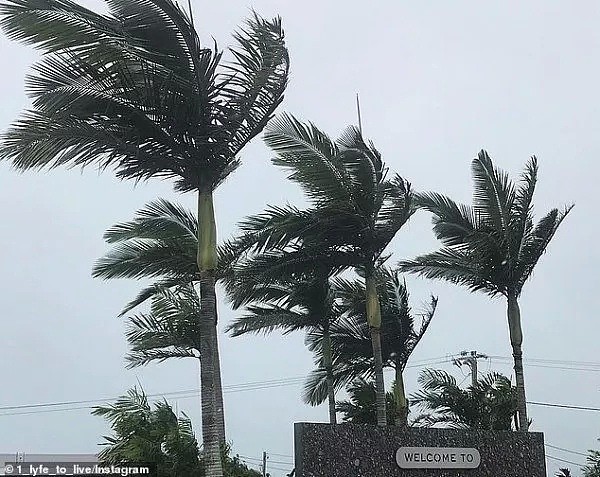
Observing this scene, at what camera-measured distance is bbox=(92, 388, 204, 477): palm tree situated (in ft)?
42.0

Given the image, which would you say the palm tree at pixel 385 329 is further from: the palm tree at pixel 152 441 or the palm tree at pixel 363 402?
the palm tree at pixel 152 441

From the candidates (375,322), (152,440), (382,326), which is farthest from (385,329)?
(152,440)

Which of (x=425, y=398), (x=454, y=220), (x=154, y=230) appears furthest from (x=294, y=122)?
(x=425, y=398)

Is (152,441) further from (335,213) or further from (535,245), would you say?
(535,245)

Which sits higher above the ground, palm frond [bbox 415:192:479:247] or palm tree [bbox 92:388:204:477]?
palm frond [bbox 415:192:479:247]

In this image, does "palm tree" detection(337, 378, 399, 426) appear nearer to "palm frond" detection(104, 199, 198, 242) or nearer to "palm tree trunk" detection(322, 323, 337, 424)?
"palm tree trunk" detection(322, 323, 337, 424)

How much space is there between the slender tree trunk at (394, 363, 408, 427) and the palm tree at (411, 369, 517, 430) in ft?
1.46

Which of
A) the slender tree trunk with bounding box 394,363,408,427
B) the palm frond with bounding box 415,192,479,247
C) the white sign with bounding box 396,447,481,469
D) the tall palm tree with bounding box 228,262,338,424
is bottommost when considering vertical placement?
the white sign with bounding box 396,447,481,469

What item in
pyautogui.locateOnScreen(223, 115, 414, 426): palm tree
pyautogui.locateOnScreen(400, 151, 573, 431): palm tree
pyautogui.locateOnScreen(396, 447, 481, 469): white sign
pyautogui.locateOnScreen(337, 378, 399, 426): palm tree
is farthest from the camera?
pyautogui.locateOnScreen(337, 378, 399, 426): palm tree

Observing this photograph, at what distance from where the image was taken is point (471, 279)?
17375 mm

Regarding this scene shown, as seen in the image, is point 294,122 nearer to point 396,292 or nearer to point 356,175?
point 356,175

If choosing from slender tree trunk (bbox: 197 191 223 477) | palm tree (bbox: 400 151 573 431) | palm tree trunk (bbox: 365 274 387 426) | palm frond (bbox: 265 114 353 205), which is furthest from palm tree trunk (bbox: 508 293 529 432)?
slender tree trunk (bbox: 197 191 223 477)

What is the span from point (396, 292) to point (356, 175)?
4429mm

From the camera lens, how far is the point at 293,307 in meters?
19.2
